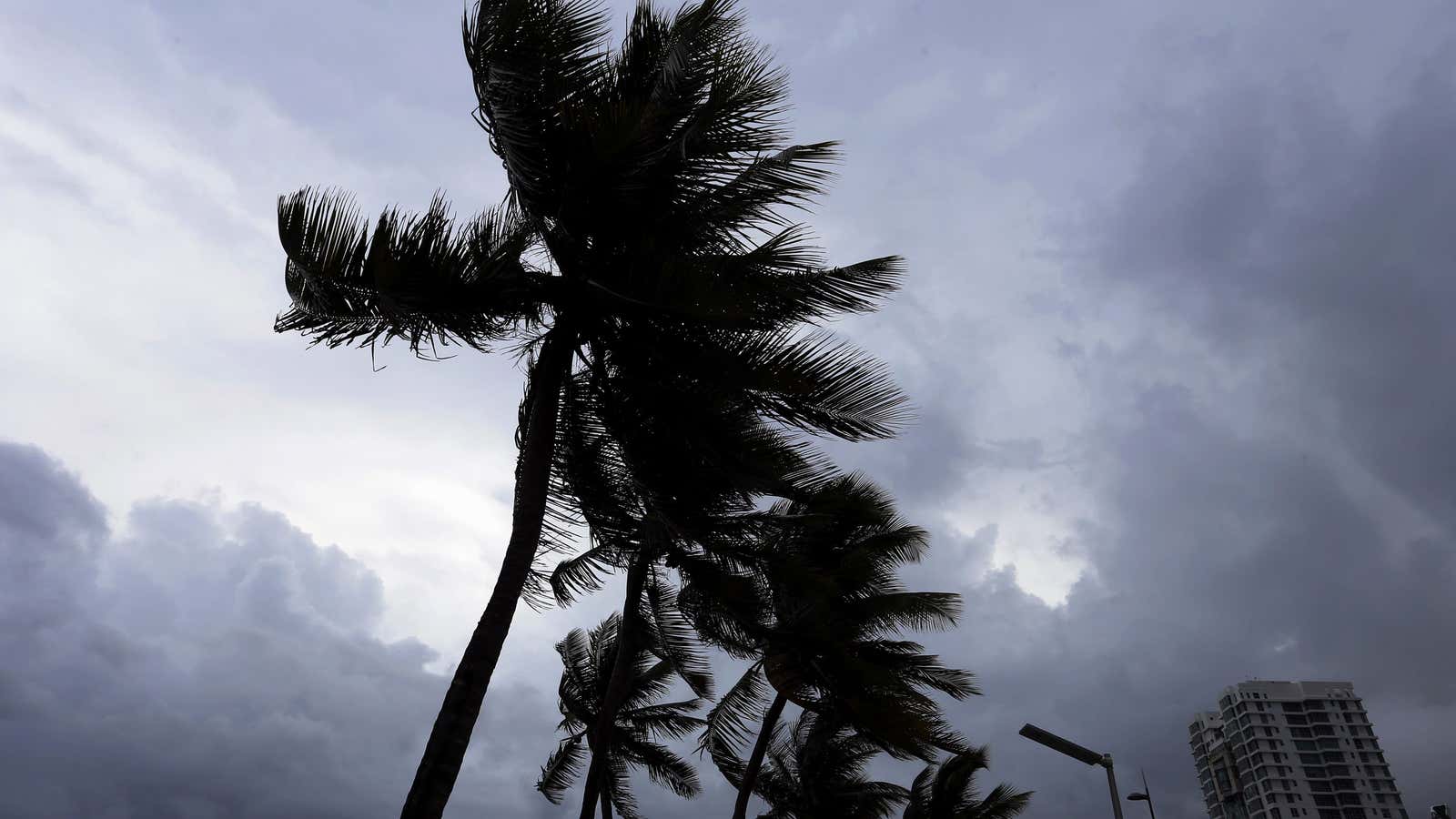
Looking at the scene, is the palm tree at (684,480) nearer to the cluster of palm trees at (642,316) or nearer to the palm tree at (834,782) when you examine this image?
the cluster of palm trees at (642,316)

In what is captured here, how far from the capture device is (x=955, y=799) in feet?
85.2

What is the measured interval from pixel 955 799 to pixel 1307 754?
12302cm

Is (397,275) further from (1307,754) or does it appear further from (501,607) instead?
(1307,754)

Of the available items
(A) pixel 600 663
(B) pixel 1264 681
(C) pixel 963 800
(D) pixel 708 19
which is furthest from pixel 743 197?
(B) pixel 1264 681

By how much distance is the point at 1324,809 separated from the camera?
388ft

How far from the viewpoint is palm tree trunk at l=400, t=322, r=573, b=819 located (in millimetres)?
5320

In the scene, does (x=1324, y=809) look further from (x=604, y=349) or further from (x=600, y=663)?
(x=604, y=349)

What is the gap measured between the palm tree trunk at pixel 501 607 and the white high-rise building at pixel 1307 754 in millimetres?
132365

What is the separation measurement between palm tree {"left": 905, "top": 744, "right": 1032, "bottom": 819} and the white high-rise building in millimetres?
107591

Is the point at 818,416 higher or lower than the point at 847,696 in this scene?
higher

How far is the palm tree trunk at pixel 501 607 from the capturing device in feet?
17.5

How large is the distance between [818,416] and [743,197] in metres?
1.99

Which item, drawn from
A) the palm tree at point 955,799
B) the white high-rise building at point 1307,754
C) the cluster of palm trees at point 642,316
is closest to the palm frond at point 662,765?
the palm tree at point 955,799

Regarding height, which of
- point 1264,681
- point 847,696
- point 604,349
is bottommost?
point 847,696
